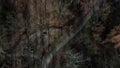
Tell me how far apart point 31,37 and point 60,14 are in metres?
1.21

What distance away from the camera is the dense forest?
27.3ft

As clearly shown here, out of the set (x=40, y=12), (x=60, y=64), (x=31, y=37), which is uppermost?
(x=40, y=12)

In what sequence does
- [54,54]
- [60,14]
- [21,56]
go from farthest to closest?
[60,14] < [54,54] < [21,56]

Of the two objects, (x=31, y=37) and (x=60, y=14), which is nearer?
(x=31, y=37)

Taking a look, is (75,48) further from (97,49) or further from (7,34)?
(7,34)

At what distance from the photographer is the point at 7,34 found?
8.61 meters

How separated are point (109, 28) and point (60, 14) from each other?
1.47 meters

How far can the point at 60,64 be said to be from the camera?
338 inches

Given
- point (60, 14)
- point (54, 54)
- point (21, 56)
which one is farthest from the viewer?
point (60, 14)

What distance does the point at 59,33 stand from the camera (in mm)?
9148

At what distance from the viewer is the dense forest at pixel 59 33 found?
8.34 meters

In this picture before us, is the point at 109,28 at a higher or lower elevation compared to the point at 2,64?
higher

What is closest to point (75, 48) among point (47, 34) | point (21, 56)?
point (47, 34)

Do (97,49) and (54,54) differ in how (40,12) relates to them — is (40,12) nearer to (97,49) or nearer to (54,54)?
(54,54)
